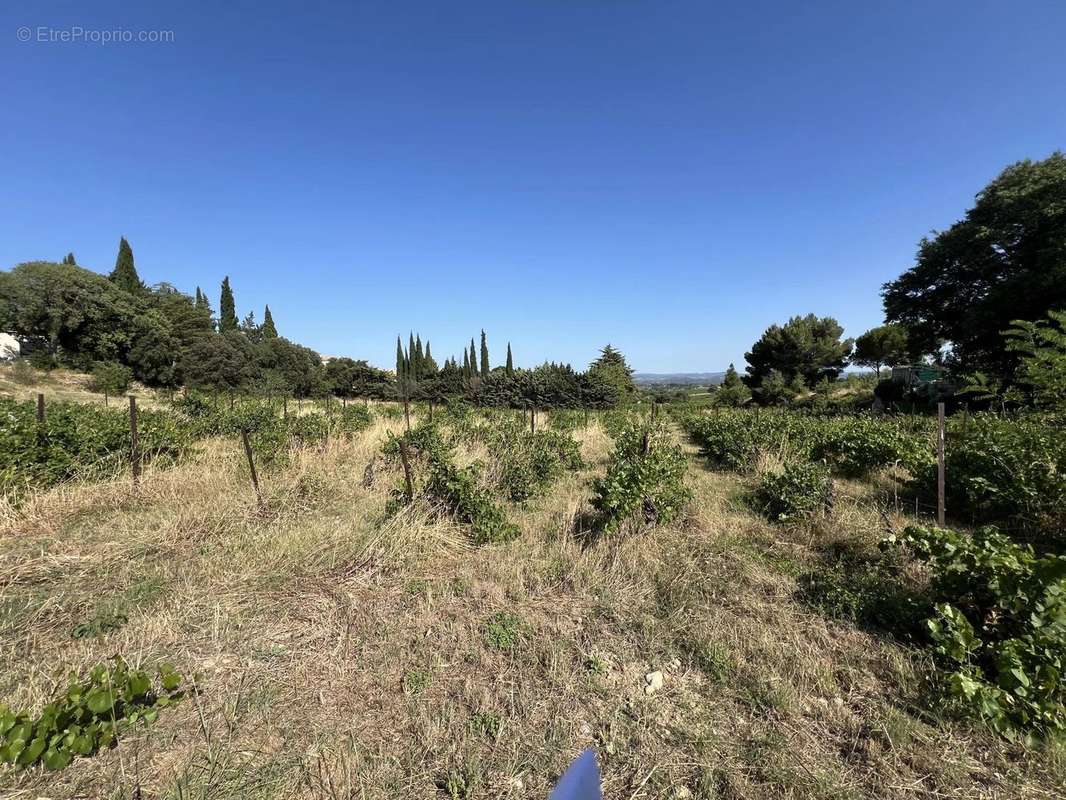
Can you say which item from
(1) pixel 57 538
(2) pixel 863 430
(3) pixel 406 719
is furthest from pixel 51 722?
(2) pixel 863 430

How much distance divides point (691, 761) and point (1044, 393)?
474 centimetres

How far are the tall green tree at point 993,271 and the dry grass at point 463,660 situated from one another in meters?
18.5

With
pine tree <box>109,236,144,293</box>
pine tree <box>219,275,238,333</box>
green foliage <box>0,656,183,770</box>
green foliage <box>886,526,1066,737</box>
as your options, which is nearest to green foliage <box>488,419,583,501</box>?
green foliage <box>886,526,1066,737</box>

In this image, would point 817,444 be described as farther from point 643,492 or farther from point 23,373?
point 23,373

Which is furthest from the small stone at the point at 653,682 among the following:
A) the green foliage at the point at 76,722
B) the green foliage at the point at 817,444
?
the green foliage at the point at 817,444

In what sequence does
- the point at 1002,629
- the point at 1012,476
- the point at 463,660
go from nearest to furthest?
1. the point at 1002,629
2. the point at 463,660
3. the point at 1012,476

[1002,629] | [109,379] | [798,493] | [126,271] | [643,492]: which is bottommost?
[1002,629]

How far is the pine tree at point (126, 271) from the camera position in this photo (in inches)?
1341

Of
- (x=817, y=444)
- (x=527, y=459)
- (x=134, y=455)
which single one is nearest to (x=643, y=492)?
(x=527, y=459)

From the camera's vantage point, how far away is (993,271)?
1708 cm

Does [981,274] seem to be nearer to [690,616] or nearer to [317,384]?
[690,616]

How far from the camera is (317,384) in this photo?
3447 cm

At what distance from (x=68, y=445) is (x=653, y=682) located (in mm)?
7245

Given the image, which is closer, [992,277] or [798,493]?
[798,493]
